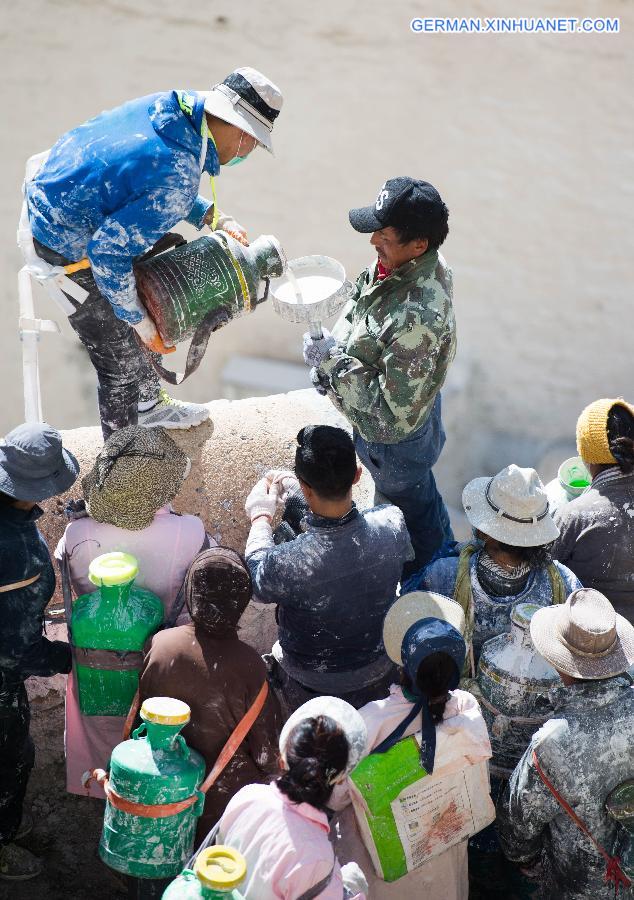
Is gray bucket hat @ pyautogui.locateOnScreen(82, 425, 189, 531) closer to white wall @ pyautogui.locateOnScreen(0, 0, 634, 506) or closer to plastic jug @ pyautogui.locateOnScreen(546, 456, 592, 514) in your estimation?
plastic jug @ pyautogui.locateOnScreen(546, 456, 592, 514)

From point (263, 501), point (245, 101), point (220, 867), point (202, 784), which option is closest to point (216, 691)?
point (202, 784)

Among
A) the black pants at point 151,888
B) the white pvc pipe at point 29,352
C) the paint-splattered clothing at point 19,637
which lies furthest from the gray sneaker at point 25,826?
the white pvc pipe at point 29,352

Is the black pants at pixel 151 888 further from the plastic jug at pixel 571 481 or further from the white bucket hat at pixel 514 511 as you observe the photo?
the plastic jug at pixel 571 481

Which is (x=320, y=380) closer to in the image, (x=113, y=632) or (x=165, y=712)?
(x=113, y=632)

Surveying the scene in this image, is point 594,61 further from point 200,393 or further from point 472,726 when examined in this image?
point 472,726

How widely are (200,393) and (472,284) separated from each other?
2.28 m

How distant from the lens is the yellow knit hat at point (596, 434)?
130 inches

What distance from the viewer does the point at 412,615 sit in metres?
2.62

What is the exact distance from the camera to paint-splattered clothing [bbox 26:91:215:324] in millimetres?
3242

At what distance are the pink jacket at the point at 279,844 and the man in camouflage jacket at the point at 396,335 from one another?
145 cm

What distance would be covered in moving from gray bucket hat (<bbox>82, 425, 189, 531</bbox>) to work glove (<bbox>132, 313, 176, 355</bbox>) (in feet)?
1.71

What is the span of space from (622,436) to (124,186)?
180 cm

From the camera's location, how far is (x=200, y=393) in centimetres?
793

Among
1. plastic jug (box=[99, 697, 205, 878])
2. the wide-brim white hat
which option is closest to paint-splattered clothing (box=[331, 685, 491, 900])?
the wide-brim white hat
